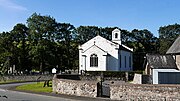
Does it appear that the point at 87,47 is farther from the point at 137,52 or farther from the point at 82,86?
the point at 82,86

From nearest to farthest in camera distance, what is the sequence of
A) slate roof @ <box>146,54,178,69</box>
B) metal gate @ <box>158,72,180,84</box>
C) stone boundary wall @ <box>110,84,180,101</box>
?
stone boundary wall @ <box>110,84,180,101</box>, metal gate @ <box>158,72,180,84</box>, slate roof @ <box>146,54,178,69</box>

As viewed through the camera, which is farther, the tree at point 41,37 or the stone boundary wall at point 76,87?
the tree at point 41,37

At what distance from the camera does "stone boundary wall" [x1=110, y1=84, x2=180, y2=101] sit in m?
21.7

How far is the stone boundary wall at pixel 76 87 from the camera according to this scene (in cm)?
2694

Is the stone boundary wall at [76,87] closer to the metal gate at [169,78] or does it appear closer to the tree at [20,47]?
the metal gate at [169,78]

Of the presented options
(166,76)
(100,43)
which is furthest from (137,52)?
(166,76)

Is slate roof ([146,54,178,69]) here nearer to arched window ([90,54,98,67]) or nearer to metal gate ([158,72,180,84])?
metal gate ([158,72,180,84])

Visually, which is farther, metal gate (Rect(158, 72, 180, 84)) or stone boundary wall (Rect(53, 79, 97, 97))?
metal gate (Rect(158, 72, 180, 84))

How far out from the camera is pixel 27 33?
82.4 metres

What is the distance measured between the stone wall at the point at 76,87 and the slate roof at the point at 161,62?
18250 mm

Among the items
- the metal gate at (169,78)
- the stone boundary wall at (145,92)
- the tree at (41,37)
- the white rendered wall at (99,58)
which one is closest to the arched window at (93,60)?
the white rendered wall at (99,58)

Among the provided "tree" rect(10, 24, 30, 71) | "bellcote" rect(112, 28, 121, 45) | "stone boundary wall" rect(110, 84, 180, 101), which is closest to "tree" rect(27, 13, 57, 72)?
"tree" rect(10, 24, 30, 71)

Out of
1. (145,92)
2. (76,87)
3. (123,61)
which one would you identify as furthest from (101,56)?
(145,92)

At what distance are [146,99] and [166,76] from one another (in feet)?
56.2
